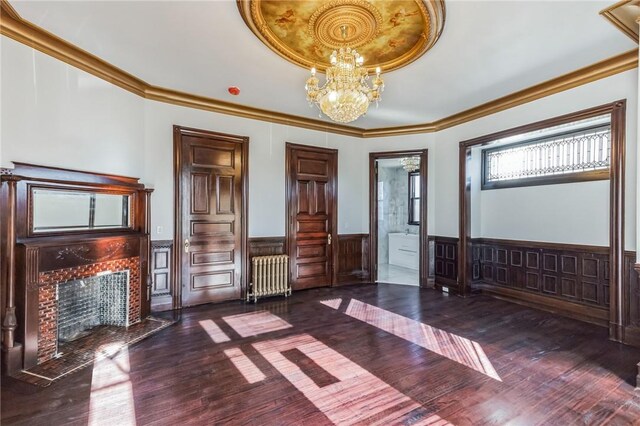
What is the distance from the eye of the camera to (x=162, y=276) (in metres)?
4.40

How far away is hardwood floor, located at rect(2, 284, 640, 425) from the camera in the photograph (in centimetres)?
215

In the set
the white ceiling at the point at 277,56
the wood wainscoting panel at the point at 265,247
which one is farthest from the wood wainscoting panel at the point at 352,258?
the white ceiling at the point at 277,56

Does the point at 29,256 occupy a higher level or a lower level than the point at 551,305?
higher

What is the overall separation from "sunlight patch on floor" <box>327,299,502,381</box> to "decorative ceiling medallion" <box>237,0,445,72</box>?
309 cm

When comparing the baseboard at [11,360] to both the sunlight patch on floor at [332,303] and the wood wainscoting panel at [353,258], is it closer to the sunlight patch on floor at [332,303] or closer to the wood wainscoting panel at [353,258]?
the sunlight patch on floor at [332,303]

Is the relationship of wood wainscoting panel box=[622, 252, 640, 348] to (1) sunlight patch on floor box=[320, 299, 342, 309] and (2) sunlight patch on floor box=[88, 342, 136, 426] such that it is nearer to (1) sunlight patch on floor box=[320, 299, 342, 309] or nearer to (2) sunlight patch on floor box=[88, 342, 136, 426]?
(1) sunlight patch on floor box=[320, 299, 342, 309]

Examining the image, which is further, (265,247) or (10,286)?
(265,247)

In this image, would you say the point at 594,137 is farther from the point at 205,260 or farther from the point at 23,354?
the point at 23,354

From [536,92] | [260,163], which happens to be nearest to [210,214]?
[260,163]

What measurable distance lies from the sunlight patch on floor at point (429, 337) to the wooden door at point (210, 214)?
2.03 metres

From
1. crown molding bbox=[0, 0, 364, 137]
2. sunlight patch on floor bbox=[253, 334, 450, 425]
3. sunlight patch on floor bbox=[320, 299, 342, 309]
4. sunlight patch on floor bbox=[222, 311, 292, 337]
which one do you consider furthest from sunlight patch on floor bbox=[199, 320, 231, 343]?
crown molding bbox=[0, 0, 364, 137]

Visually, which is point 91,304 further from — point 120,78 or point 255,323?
point 120,78

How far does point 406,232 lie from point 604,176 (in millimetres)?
4902

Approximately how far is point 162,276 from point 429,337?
3633mm
